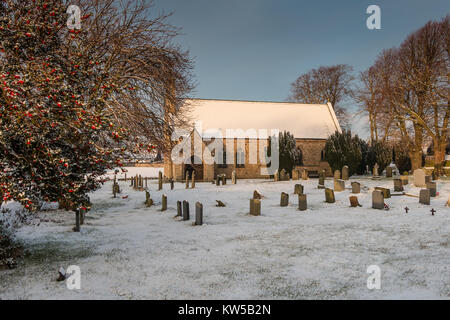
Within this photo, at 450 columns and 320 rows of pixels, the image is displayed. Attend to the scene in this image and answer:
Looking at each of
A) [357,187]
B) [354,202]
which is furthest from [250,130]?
[354,202]

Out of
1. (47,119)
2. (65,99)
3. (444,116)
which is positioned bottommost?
(47,119)

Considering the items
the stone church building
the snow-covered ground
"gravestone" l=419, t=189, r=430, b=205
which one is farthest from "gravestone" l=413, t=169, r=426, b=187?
the stone church building

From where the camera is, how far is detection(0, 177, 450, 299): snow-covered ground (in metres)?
4.95

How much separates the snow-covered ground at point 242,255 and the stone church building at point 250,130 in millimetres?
15926

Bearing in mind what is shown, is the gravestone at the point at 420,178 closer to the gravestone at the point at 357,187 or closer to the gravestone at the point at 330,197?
the gravestone at the point at 357,187

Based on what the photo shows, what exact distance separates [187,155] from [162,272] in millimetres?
22013

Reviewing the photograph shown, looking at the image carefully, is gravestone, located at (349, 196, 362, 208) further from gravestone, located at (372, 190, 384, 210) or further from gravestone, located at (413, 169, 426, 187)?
gravestone, located at (413, 169, 426, 187)

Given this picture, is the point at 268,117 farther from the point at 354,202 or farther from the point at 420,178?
the point at 354,202

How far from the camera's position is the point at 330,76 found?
4034 centimetres

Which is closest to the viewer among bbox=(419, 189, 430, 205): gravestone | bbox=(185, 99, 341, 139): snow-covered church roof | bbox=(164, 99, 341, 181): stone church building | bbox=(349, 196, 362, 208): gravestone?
bbox=(419, 189, 430, 205): gravestone

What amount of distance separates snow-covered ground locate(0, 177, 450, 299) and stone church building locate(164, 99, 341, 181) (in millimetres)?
15926

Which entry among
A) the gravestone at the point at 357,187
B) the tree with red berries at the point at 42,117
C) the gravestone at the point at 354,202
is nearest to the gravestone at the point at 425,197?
the gravestone at the point at 354,202
